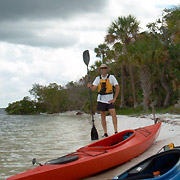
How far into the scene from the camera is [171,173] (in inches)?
104

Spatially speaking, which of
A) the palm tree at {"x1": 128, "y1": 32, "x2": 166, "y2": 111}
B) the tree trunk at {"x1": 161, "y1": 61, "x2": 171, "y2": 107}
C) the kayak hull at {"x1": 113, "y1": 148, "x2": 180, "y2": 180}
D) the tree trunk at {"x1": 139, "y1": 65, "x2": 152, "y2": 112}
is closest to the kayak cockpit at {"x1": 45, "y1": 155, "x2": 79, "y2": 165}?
the kayak hull at {"x1": 113, "y1": 148, "x2": 180, "y2": 180}

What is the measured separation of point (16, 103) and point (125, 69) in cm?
3466

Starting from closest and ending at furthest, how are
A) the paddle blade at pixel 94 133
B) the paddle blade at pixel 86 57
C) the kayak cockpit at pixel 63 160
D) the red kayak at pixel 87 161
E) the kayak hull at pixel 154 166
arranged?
the kayak hull at pixel 154 166
the red kayak at pixel 87 161
the kayak cockpit at pixel 63 160
the paddle blade at pixel 94 133
the paddle blade at pixel 86 57

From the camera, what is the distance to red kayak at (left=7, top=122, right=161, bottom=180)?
3.25 meters

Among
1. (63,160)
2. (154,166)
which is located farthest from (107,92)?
(154,166)

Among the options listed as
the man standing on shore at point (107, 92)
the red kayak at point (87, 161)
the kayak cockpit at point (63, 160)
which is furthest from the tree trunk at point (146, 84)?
the kayak cockpit at point (63, 160)

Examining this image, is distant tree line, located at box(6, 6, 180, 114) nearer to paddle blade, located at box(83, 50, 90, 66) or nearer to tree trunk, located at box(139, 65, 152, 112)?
tree trunk, located at box(139, 65, 152, 112)

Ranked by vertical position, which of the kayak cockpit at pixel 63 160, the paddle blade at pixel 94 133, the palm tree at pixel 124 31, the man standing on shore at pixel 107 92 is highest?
the palm tree at pixel 124 31

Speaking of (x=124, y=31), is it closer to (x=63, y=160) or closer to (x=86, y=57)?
(x=86, y=57)

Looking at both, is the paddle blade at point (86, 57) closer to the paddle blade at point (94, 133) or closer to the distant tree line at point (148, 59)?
the paddle blade at point (94, 133)

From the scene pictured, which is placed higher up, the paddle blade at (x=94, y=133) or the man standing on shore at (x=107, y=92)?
the man standing on shore at (x=107, y=92)

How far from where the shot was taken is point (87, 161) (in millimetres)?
3520

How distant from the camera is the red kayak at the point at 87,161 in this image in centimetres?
325

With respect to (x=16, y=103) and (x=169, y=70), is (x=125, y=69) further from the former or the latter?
(x=16, y=103)
